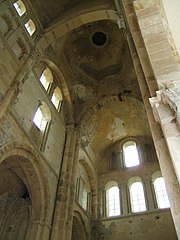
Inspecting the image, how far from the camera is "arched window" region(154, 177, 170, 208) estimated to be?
12595 millimetres

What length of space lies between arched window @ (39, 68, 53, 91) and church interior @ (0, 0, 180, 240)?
0.20 ft

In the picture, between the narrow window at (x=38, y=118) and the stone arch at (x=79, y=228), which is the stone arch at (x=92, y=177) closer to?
the stone arch at (x=79, y=228)

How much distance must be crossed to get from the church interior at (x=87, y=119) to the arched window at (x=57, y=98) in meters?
0.06

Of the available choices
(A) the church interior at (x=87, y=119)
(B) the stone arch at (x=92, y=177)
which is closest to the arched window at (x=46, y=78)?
(A) the church interior at (x=87, y=119)

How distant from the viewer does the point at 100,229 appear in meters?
12.8

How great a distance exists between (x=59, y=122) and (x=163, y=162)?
9111mm

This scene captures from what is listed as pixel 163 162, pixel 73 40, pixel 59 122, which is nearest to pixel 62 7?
pixel 73 40

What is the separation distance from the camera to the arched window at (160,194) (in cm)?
1259

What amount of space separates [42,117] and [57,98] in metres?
2.36

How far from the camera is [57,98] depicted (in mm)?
13070

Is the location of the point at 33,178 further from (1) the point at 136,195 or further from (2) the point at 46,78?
(1) the point at 136,195

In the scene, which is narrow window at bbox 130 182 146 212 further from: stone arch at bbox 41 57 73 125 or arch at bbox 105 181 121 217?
stone arch at bbox 41 57 73 125

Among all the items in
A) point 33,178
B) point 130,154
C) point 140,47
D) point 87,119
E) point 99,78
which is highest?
point 99,78

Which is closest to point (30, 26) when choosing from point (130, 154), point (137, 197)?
point (130, 154)
